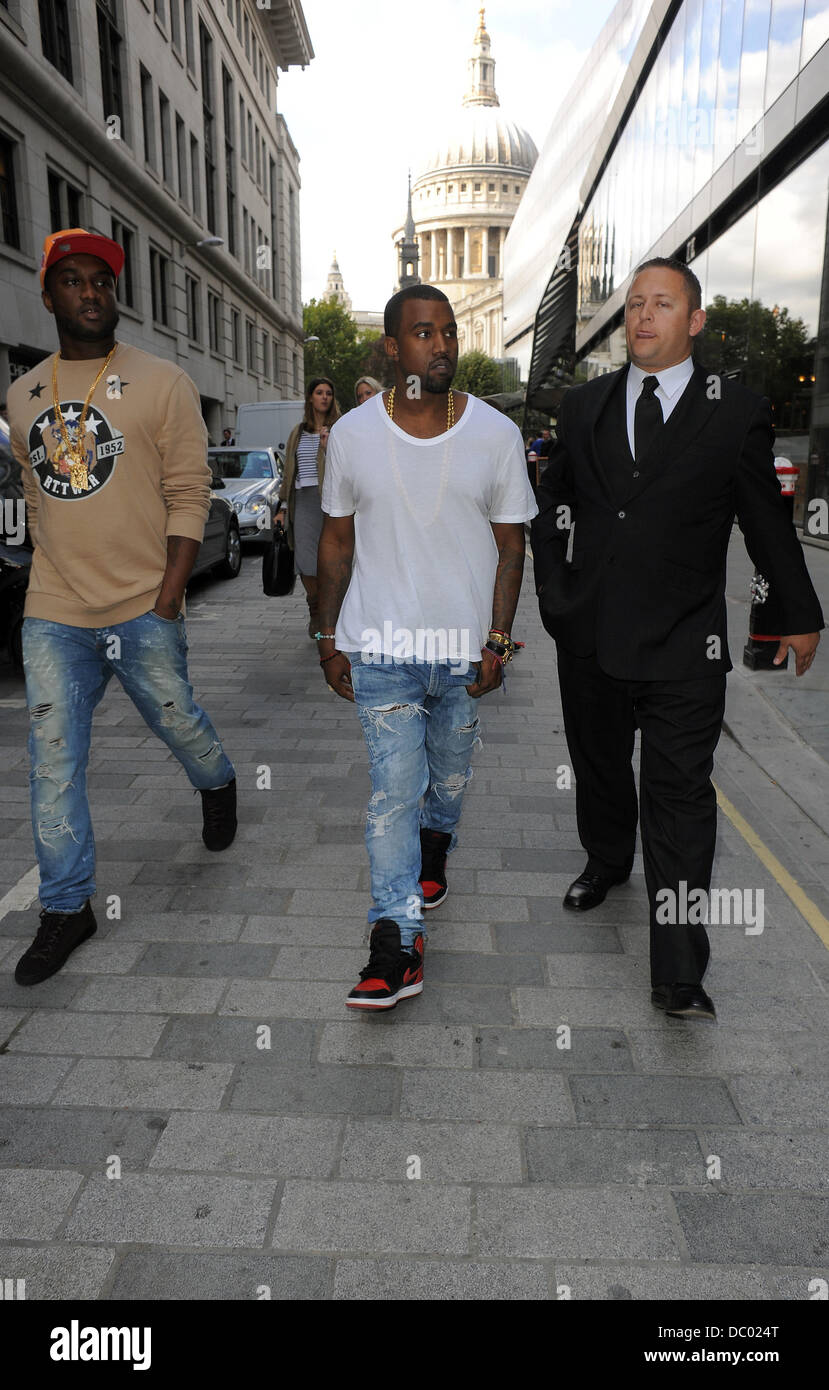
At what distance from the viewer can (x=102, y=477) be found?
134 inches

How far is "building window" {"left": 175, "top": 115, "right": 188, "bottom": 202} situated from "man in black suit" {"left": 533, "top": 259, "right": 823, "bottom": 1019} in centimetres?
3278

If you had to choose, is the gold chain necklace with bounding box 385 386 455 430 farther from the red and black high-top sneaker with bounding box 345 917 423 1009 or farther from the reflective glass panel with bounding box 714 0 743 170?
the reflective glass panel with bounding box 714 0 743 170

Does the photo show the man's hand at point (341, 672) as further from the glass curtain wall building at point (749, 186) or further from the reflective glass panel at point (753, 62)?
the reflective glass panel at point (753, 62)

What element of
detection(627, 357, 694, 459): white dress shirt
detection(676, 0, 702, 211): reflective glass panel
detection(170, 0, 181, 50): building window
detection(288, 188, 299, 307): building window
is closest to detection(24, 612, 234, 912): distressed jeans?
detection(627, 357, 694, 459): white dress shirt

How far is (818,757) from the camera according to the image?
569cm

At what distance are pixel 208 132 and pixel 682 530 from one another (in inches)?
1529

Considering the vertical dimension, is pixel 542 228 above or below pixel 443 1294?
above

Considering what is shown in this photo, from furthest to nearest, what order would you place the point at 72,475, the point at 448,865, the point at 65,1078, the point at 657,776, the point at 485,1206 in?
the point at 448,865, the point at 72,475, the point at 657,776, the point at 65,1078, the point at 485,1206

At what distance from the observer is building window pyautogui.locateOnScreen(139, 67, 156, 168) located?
2840 cm

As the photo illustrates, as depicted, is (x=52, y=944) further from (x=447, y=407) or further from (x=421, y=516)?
(x=447, y=407)

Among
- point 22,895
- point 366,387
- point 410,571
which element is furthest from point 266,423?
point 410,571
